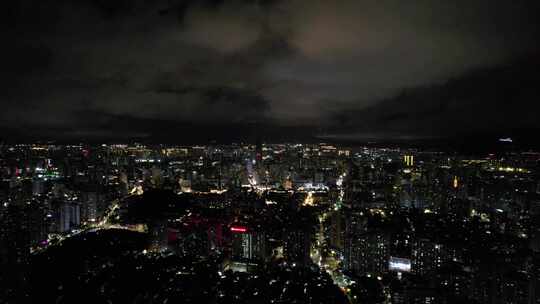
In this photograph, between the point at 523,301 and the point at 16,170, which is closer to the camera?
the point at 523,301

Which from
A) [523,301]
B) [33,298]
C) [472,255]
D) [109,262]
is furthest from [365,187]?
[33,298]

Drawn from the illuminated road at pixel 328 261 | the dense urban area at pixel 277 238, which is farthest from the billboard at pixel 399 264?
the illuminated road at pixel 328 261

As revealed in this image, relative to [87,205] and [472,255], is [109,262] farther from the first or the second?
[472,255]

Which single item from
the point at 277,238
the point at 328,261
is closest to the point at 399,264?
the point at 328,261

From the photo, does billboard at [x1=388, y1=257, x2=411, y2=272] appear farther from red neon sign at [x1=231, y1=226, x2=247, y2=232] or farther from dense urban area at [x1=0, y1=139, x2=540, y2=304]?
red neon sign at [x1=231, y1=226, x2=247, y2=232]

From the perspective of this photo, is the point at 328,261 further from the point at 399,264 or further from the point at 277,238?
the point at 399,264

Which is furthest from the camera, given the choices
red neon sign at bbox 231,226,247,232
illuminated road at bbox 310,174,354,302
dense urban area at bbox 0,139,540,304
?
red neon sign at bbox 231,226,247,232

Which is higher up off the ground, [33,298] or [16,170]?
[16,170]

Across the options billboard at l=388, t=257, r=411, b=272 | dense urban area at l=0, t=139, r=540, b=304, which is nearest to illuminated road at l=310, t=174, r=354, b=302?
dense urban area at l=0, t=139, r=540, b=304
